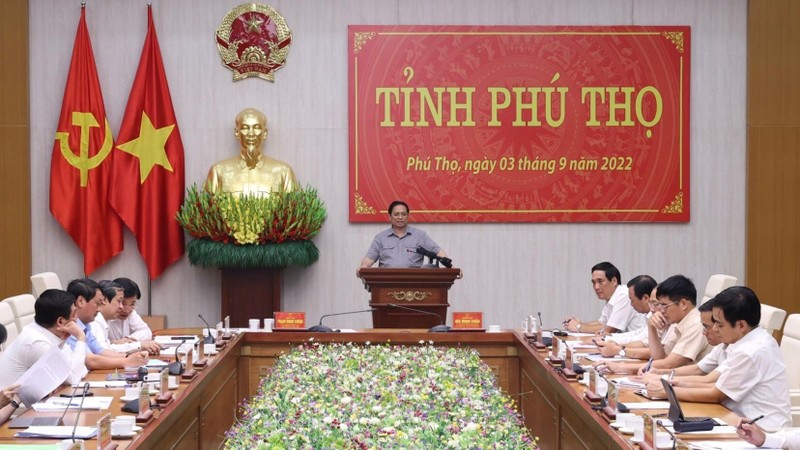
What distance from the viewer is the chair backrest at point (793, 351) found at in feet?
16.1

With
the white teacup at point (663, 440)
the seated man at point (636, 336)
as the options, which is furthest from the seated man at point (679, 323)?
the white teacup at point (663, 440)

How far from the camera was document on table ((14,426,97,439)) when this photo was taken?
337 cm

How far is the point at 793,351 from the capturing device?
4.95 metres

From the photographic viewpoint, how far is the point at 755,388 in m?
3.93

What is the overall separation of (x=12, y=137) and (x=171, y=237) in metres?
1.64

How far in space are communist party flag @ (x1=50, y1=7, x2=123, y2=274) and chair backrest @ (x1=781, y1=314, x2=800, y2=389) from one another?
5.91 m

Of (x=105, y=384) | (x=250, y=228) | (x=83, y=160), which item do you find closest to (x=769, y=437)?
(x=105, y=384)

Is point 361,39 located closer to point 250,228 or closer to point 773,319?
point 250,228

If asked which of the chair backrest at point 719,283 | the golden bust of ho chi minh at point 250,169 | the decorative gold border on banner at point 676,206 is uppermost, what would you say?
the golden bust of ho chi minh at point 250,169

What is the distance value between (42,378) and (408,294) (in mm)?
3483

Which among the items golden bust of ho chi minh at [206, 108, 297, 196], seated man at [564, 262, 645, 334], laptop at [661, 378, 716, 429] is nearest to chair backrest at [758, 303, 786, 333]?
seated man at [564, 262, 645, 334]

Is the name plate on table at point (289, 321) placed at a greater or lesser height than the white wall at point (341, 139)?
lesser

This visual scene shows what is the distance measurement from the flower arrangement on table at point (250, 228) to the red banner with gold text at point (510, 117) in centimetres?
77

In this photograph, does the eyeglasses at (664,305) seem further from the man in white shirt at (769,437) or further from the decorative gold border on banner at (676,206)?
the decorative gold border on banner at (676,206)
